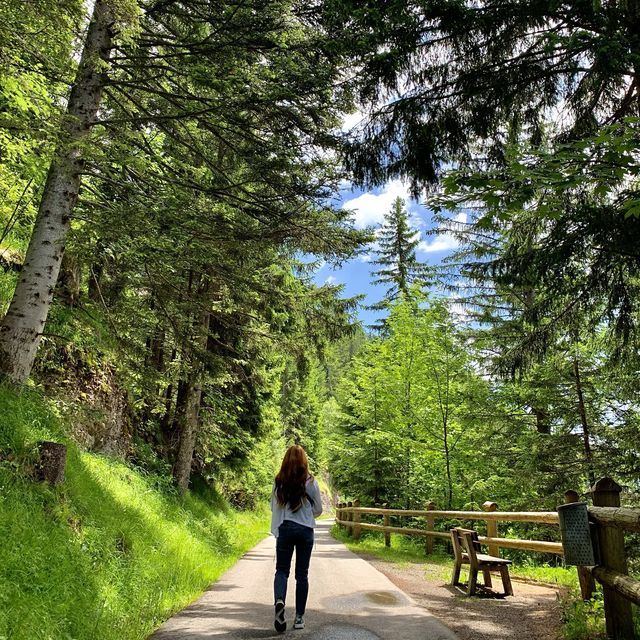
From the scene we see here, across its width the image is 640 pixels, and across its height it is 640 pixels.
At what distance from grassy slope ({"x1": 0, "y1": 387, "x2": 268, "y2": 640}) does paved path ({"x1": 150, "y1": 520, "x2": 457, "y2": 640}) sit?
0.34m

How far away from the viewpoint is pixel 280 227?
7668mm

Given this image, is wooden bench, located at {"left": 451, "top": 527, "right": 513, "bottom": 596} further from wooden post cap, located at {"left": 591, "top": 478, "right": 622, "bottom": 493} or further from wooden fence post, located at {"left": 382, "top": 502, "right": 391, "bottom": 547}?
wooden fence post, located at {"left": 382, "top": 502, "right": 391, "bottom": 547}

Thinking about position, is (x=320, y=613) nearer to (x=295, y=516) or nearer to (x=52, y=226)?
(x=295, y=516)

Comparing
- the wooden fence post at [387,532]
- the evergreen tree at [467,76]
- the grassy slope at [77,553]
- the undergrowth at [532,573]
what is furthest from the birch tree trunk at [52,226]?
the wooden fence post at [387,532]

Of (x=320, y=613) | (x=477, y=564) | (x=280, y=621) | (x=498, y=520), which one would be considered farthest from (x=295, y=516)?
(x=498, y=520)

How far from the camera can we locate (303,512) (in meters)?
5.42

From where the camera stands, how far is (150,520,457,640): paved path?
15.4ft

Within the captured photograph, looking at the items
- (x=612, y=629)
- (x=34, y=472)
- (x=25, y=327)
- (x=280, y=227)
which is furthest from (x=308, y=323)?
(x=612, y=629)

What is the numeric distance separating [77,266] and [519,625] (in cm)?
864

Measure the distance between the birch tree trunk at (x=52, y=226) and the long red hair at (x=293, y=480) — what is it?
360 cm

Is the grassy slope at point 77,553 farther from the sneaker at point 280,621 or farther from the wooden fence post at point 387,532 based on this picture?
the wooden fence post at point 387,532

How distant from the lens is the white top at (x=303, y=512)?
5391 mm

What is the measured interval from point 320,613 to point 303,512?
4.15ft

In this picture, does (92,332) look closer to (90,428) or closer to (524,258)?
(90,428)
